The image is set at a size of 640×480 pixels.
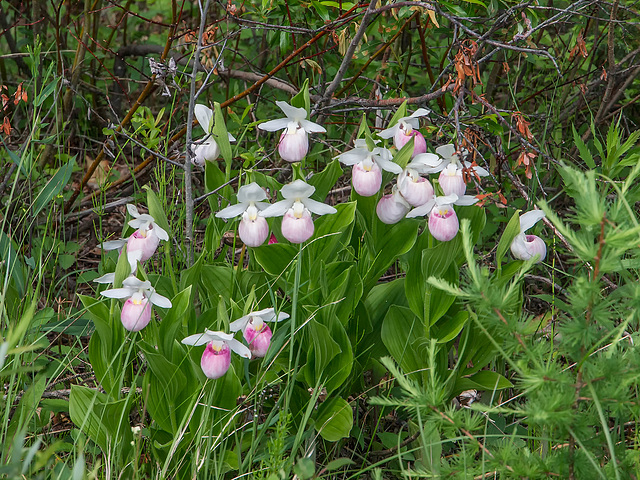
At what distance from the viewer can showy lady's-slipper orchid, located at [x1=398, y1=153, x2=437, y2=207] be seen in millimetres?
1281

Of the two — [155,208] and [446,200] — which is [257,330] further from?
[446,200]

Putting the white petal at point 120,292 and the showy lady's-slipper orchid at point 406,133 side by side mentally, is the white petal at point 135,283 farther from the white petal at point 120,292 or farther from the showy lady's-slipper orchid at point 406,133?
the showy lady's-slipper orchid at point 406,133

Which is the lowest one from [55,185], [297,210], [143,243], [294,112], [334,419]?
[334,419]

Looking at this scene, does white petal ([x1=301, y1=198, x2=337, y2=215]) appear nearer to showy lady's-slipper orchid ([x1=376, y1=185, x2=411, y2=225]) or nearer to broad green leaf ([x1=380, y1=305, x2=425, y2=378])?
showy lady's-slipper orchid ([x1=376, y1=185, x2=411, y2=225])

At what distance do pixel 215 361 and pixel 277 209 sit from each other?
1.12 feet

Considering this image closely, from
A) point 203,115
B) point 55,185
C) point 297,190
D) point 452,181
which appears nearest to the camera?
point 297,190

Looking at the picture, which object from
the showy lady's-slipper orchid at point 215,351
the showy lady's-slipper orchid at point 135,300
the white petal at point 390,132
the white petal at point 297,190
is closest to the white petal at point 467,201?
the white petal at point 390,132

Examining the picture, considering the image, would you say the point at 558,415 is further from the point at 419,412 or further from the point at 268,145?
the point at 268,145

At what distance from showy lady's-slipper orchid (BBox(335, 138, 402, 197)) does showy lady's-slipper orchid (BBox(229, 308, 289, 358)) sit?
1.12ft

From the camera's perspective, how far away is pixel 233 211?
50.2 inches

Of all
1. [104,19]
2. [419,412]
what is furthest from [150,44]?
[419,412]

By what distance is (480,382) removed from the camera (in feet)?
4.66

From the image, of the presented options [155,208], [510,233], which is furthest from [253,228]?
[510,233]

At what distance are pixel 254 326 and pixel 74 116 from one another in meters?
2.01
